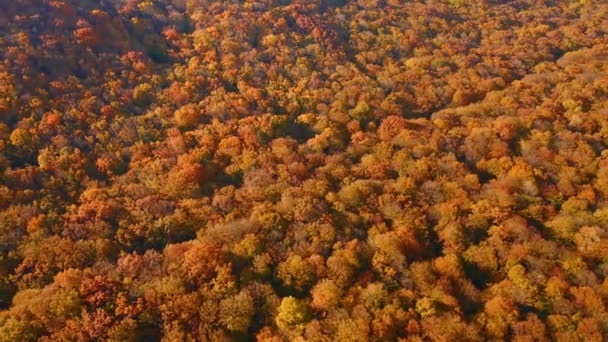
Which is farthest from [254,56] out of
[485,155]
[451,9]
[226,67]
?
[451,9]

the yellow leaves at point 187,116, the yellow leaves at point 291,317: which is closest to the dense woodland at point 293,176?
the yellow leaves at point 291,317

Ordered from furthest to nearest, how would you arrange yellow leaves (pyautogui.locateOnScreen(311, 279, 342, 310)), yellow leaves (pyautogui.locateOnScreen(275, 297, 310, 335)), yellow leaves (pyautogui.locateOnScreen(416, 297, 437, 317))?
yellow leaves (pyautogui.locateOnScreen(311, 279, 342, 310)), yellow leaves (pyautogui.locateOnScreen(416, 297, 437, 317)), yellow leaves (pyautogui.locateOnScreen(275, 297, 310, 335))

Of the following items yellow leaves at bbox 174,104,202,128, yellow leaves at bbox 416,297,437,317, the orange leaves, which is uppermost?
the orange leaves

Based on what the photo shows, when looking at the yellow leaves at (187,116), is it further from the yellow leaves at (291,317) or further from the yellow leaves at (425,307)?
the yellow leaves at (425,307)

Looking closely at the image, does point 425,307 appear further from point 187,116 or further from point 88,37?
point 88,37

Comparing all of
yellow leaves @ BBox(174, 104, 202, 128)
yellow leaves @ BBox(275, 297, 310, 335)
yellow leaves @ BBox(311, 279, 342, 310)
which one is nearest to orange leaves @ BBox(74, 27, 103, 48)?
yellow leaves @ BBox(174, 104, 202, 128)

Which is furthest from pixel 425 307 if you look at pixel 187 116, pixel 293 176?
pixel 187 116

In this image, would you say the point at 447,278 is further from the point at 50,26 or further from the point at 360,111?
the point at 50,26

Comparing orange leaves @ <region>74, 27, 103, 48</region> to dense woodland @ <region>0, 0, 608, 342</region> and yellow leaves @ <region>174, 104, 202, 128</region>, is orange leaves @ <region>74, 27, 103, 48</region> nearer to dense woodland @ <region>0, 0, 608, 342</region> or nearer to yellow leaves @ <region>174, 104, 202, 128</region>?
dense woodland @ <region>0, 0, 608, 342</region>
